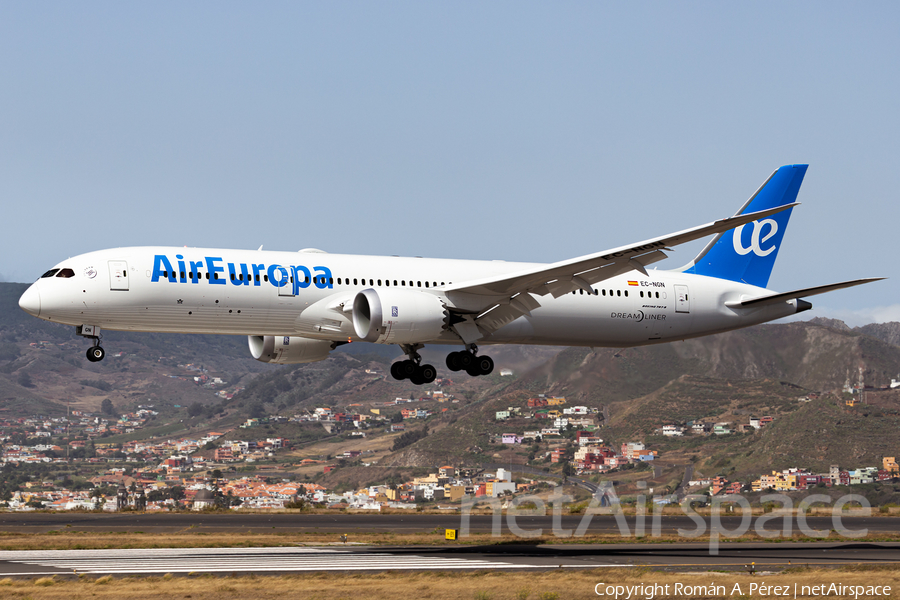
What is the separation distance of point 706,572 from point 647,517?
3028cm

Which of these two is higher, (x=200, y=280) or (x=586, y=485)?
(x=200, y=280)

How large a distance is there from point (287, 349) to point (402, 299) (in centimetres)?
935

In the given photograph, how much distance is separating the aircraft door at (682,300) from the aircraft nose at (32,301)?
28.2 metres

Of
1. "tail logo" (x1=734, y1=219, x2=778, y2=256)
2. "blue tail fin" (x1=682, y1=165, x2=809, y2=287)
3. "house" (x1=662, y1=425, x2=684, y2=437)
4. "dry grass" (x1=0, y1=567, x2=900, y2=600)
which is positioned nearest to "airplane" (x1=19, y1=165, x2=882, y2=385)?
"blue tail fin" (x1=682, y1=165, x2=809, y2=287)

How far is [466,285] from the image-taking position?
4062 cm

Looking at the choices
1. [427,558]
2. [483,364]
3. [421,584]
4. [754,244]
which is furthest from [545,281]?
[754,244]

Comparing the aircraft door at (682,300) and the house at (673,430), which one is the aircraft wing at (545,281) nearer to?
the aircraft door at (682,300)

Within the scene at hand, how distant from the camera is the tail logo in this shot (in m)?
50.7

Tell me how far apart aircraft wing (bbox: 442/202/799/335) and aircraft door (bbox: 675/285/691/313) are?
24.9 feet

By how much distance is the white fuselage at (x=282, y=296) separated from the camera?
37.1 metres

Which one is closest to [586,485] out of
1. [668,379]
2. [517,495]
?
[517,495]

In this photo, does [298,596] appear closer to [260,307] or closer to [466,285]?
[260,307]

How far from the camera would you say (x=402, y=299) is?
39.0m

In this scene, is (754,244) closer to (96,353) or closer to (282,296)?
(282,296)
